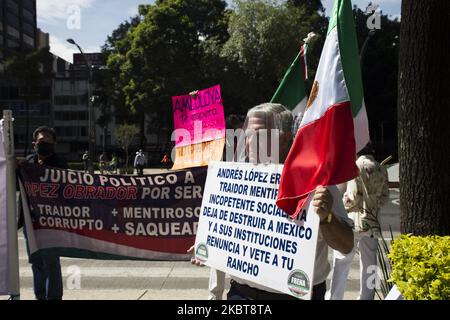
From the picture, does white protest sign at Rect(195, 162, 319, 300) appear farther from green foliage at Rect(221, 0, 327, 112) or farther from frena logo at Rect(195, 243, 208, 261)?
green foliage at Rect(221, 0, 327, 112)

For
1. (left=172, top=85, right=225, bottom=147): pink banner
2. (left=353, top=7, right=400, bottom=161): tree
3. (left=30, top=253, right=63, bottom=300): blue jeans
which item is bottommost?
(left=30, top=253, right=63, bottom=300): blue jeans

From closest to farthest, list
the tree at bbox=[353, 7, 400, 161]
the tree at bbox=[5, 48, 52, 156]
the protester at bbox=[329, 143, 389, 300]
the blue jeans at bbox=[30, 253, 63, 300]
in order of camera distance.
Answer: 1. the blue jeans at bbox=[30, 253, 63, 300]
2. the protester at bbox=[329, 143, 389, 300]
3. the tree at bbox=[353, 7, 400, 161]
4. the tree at bbox=[5, 48, 52, 156]

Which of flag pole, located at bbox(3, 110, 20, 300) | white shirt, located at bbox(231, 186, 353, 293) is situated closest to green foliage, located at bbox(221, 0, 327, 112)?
flag pole, located at bbox(3, 110, 20, 300)

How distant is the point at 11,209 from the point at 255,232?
2.04m

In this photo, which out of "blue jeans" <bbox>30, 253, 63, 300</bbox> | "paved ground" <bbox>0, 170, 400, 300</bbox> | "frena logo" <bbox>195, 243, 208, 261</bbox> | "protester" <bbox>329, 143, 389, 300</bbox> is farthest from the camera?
"paved ground" <bbox>0, 170, 400, 300</bbox>

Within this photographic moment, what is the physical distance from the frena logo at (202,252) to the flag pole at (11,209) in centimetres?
152

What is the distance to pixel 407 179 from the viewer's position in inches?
144

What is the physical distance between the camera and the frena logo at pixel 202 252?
10.4 ft

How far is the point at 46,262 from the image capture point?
4.52 m

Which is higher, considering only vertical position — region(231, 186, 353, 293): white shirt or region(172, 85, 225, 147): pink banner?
region(172, 85, 225, 147): pink banner

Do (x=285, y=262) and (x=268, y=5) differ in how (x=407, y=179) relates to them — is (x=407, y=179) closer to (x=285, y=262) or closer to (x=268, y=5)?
(x=285, y=262)

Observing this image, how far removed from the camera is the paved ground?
217 inches

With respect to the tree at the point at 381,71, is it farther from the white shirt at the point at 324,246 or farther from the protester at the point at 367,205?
the white shirt at the point at 324,246
